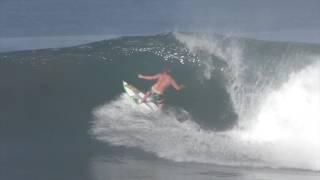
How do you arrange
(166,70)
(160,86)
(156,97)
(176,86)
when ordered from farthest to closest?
(166,70)
(176,86)
(160,86)
(156,97)

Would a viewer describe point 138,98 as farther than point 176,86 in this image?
No

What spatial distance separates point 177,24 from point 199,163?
582 cm

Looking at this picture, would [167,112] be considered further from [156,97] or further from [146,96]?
[146,96]

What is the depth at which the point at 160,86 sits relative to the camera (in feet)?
43.3

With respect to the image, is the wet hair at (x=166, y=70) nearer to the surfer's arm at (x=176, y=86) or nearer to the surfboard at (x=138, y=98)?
the surfer's arm at (x=176, y=86)

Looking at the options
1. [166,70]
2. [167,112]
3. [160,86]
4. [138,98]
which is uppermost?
[166,70]

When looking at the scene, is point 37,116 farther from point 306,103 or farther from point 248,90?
point 306,103

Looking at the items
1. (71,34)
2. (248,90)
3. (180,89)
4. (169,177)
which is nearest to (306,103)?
(248,90)

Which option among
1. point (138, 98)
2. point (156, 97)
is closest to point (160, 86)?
point (156, 97)

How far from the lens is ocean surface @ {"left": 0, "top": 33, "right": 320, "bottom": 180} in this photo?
10719 millimetres

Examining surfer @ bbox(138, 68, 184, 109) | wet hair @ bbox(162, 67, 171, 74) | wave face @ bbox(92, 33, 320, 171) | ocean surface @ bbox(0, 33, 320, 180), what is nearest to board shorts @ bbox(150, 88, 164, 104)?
surfer @ bbox(138, 68, 184, 109)

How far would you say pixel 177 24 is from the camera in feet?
52.7

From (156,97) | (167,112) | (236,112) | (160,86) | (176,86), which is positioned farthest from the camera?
(176,86)

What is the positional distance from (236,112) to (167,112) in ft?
4.35
